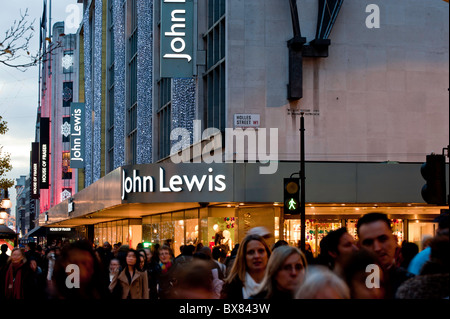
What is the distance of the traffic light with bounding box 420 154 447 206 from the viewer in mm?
11930

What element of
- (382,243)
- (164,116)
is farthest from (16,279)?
(164,116)

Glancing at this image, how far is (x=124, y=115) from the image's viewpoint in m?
53.1

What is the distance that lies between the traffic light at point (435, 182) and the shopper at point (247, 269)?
4.51m

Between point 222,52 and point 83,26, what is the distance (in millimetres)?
52087

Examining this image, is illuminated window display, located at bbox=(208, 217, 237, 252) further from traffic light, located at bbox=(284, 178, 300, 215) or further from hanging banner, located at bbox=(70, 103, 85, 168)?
hanging banner, located at bbox=(70, 103, 85, 168)

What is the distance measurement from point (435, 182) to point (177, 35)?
21397 millimetres

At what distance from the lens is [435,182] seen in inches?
475

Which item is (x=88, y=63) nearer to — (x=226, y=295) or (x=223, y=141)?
(x=223, y=141)

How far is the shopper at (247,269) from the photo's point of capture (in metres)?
7.95

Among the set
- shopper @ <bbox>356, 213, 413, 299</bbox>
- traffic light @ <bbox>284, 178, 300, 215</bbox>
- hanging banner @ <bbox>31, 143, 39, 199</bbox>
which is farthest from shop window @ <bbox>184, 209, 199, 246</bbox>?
hanging banner @ <bbox>31, 143, 39, 199</bbox>

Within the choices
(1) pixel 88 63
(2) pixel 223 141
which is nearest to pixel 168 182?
(2) pixel 223 141

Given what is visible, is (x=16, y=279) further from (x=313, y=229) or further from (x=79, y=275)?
(x=313, y=229)
